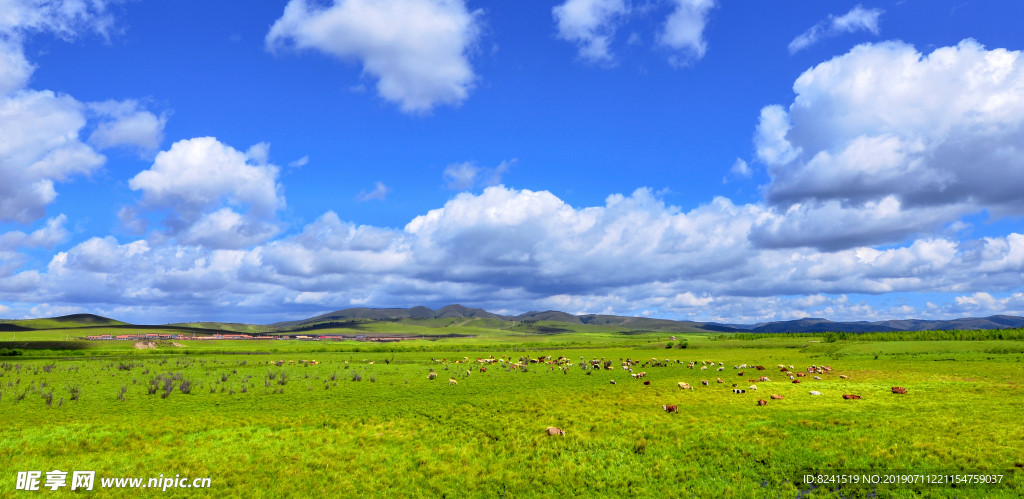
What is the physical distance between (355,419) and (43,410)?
19980 mm

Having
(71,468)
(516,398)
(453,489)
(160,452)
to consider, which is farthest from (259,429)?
(516,398)

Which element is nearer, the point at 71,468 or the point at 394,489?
the point at 394,489

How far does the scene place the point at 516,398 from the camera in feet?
110

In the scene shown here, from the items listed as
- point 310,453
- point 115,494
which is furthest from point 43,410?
point 310,453

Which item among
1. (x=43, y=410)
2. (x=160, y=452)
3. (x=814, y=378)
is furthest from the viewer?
(x=814, y=378)

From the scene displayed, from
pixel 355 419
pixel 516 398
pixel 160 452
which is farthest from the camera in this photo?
pixel 516 398

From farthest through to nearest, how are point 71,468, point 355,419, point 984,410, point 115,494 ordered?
point 355,419, point 984,410, point 71,468, point 115,494

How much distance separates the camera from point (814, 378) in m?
41.8

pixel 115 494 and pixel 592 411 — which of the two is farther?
pixel 592 411

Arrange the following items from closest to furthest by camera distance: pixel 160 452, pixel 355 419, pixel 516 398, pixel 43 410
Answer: pixel 160 452, pixel 355 419, pixel 43 410, pixel 516 398

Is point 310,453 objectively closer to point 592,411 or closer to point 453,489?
point 453,489

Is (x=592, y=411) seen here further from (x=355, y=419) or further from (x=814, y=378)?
(x=814, y=378)

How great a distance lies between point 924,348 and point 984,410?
232 feet

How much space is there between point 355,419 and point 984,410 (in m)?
32.6
